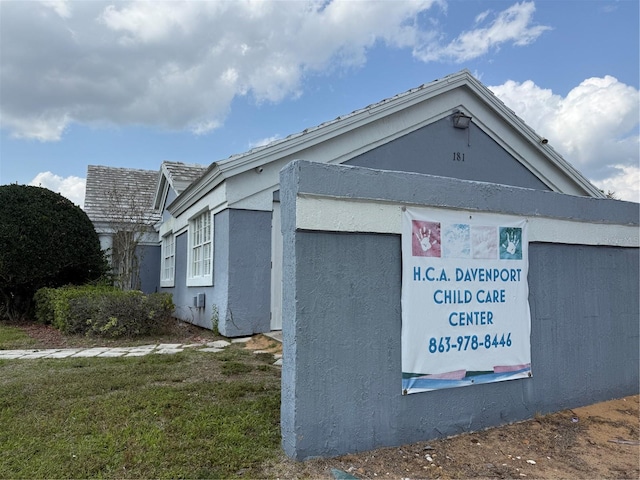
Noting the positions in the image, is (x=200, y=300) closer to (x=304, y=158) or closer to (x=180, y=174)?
(x=304, y=158)

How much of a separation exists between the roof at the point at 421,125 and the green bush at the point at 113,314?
2.57 m

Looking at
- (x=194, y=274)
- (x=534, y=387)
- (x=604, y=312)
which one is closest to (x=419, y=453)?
(x=534, y=387)

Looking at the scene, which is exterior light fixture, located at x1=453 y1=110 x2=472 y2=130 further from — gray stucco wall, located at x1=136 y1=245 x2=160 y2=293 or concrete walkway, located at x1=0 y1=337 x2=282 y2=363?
gray stucco wall, located at x1=136 y1=245 x2=160 y2=293

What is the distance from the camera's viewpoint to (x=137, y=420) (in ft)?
13.4

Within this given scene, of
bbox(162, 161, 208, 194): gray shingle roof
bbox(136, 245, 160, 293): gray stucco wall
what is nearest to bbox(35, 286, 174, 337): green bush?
bbox(162, 161, 208, 194): gray shingle roof

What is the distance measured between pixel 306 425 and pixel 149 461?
1.13 meters

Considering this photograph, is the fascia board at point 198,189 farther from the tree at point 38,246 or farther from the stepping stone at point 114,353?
the stepping stone at point 114,353

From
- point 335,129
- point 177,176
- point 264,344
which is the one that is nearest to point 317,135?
point 335,129

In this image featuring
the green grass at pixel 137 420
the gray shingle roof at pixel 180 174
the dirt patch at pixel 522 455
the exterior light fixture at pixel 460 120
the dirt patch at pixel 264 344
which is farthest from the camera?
the gray shingle roof at pixel 180 174

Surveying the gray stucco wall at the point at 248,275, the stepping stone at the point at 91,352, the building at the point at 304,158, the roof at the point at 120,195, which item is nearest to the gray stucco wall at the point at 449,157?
the building at the point at 304,158

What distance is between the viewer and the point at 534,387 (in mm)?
4883

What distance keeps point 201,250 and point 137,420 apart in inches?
278

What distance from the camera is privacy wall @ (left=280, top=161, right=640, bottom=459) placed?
12.1 ft

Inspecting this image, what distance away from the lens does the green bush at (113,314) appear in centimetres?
873
